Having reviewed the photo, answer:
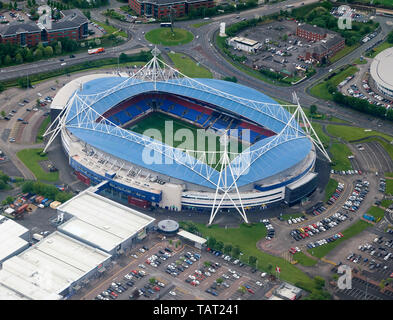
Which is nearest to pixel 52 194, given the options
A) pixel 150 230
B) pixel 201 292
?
pixel 150 230

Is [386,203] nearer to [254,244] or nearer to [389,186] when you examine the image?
[389,186]

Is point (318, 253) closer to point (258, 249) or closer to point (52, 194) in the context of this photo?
point (258, 249)

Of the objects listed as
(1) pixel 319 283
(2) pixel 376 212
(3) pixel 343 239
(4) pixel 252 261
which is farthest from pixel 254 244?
(2) pixel 376 212

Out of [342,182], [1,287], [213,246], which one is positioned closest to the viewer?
[1,287]

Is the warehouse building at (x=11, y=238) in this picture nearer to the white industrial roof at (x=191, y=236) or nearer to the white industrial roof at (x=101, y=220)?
the white industrial roof at (x=101, y=220)

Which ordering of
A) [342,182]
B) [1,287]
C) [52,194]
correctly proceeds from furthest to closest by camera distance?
[342,182] → [52,194] → [1,287]

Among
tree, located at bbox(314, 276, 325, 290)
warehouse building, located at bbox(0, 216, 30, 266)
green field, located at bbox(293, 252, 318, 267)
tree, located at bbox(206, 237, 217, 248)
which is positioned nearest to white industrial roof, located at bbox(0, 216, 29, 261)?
warehouse building, located at bbox(0, 216, 30, 266)

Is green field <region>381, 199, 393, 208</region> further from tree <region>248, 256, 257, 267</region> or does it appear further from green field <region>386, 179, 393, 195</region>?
tree <region>248, 256, 257, 267</region>

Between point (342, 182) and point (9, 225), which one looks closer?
point (9, 225)
